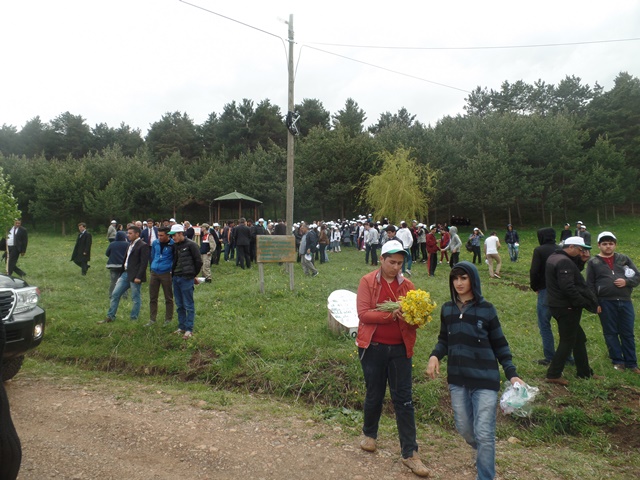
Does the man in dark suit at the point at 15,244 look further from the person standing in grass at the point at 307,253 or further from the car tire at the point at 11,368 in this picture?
the car tire at the point at 11,368

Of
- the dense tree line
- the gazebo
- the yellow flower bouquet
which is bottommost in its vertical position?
the yellow flower bouquet

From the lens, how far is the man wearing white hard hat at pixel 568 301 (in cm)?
598

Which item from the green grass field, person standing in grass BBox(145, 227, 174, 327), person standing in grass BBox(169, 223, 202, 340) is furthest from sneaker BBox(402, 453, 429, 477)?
person standing in grass BBox(145, 227, 174, 327)

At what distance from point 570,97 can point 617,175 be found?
2328 centimetres

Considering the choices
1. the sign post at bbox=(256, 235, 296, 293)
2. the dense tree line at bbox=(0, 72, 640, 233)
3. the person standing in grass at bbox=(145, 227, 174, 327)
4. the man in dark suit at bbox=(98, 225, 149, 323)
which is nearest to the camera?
the person standing in grass at bbox=(145, 227, 174, 327)

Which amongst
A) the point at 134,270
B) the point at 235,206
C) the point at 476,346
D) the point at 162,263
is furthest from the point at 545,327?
the point at 235,206

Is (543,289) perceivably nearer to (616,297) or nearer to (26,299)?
(616,297)

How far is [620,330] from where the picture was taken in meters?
6.79

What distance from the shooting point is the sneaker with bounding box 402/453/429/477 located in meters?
3.95

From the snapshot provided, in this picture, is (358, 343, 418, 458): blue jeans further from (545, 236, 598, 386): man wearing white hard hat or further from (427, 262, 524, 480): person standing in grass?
(545, 236, 598, 386): man wearing white hard hat

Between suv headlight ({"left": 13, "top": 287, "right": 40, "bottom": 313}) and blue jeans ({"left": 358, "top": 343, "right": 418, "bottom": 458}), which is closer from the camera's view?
blue jeans ({"left": 358, "top": 343, "right": 418, "bottom": 458})

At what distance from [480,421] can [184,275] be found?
18.8 ft

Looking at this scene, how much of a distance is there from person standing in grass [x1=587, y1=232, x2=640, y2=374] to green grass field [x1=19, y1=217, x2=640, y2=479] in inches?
12.3

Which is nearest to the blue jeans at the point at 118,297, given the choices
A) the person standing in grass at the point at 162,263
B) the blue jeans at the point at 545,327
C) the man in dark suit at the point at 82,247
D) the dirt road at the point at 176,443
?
the person standing in grass at the point at 162,263
